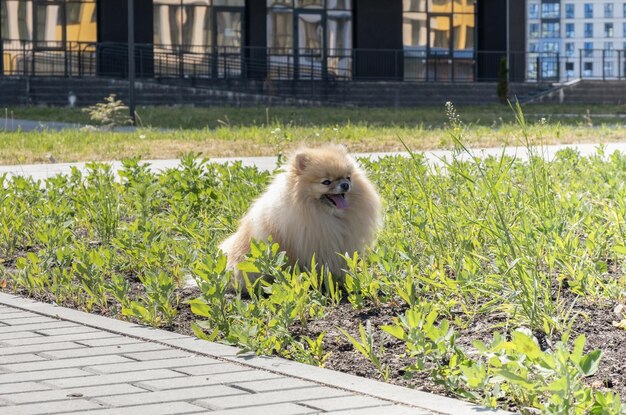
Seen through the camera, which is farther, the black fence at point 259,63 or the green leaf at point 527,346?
the black fence at point 259,63

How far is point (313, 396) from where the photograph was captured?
4750 millimetres

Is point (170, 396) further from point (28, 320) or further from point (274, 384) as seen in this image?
point (28, 320)

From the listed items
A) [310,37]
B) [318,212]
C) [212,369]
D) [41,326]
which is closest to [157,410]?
[212,369]

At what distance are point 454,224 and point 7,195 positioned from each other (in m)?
4.30

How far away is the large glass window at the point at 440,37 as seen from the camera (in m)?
47.5

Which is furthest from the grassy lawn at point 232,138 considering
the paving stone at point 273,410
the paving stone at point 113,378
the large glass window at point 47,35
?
the large glass window at point 47,35

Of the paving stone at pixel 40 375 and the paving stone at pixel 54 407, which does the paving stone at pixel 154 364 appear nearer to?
the paving stone at pixel 40 375

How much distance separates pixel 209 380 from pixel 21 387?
768 mm

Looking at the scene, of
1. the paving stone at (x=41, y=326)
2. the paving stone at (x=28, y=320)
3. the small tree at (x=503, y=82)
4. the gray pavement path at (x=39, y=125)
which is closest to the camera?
the paving stone at (x=41, y=326)

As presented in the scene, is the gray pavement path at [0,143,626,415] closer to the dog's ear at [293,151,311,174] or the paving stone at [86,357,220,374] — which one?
the paving stone at [86,357,220,374]

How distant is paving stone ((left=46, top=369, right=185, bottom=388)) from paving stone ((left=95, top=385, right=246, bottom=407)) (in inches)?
9.2

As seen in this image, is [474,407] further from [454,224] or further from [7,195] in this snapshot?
[7,195]

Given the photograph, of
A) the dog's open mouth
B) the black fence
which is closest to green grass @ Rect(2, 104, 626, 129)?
the black fence

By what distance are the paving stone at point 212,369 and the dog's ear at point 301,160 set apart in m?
1.93
